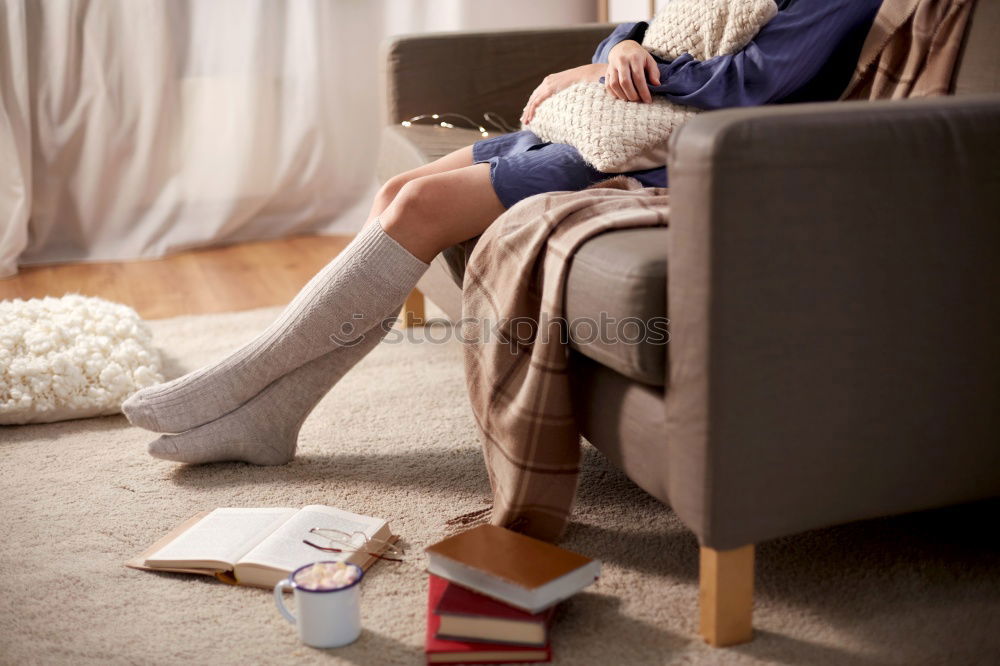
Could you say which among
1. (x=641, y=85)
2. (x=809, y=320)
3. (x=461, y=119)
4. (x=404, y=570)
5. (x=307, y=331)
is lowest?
(x=404, y=570)

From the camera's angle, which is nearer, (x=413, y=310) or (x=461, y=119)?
(x=461, y=119)

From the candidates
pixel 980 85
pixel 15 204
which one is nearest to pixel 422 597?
pixel 980 85

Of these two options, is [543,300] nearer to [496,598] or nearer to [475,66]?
[496,598]

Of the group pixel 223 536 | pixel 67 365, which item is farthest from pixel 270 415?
pixel 67 365

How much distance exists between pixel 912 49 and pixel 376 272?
81cm

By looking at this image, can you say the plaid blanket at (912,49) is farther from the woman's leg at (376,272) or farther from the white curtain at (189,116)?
the white curtain at (189,116)

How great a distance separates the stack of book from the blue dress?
56 centimetres

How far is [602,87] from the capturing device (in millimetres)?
1601

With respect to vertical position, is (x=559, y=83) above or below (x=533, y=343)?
above

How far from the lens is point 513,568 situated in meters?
1.18

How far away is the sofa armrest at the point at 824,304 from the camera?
105cm

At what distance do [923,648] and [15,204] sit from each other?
104 inches

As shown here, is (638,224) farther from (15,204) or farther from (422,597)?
(15,204)

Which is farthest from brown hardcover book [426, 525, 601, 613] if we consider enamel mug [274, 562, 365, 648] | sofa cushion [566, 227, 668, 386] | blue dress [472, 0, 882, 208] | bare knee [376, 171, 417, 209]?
bare knee [376, 171, 417, 209]
